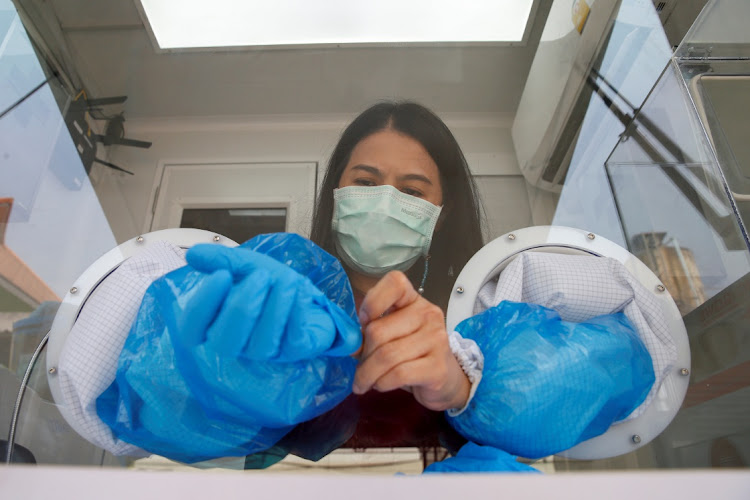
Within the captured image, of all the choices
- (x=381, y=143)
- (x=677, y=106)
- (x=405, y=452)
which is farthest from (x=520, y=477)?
(x=677, y=106)

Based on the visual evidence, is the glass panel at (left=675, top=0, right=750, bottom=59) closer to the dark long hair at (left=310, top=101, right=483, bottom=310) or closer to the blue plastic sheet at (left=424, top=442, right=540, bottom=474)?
the dark long hair at (left=310, top=101, right=483, bottom=310)

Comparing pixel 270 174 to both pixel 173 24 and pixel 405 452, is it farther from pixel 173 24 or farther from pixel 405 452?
pixel 405 452

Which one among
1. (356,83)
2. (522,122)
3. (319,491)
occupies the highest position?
(356,83)

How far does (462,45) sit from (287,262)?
3.16ft

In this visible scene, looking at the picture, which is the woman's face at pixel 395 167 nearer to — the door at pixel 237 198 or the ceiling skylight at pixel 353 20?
the door at pixel 237 198

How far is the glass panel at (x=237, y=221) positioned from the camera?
127cm

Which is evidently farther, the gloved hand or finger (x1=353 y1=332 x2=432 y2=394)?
finger (x1=353 y1=332 x2=432 y2=394)

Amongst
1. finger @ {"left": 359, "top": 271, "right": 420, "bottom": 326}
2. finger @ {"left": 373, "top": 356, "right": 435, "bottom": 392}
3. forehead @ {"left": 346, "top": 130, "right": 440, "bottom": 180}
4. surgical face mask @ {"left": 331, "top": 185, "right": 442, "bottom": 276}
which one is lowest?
finger @ {"left": 373, "top": 356, "right": 435, "bottom": 392}

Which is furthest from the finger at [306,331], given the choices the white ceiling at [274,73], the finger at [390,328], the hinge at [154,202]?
the white ceiling at [274,73]

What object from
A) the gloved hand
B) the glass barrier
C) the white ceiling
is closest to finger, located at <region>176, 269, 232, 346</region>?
the gloved hand

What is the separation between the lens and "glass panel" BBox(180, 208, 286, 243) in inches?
50.1

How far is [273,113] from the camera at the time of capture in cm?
150

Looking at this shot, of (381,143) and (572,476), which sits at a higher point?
(381,143)

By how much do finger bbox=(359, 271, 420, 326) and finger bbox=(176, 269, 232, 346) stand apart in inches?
8.5
